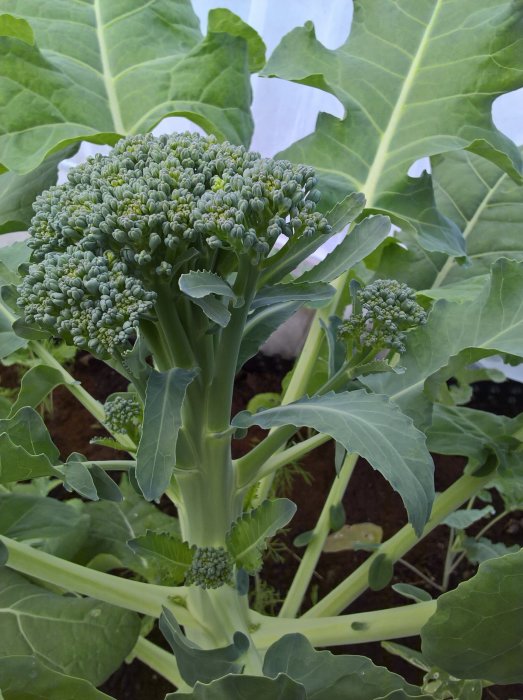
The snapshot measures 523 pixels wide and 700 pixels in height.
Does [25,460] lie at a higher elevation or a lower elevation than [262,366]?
higher

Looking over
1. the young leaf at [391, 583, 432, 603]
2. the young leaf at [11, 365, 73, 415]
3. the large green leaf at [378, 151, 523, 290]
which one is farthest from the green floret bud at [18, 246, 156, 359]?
the large green leaf at [378, 151, 523, 290]

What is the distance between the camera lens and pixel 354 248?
0.54 m

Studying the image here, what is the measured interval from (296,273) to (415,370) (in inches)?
21.8

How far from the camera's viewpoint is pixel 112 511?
0.91 meters

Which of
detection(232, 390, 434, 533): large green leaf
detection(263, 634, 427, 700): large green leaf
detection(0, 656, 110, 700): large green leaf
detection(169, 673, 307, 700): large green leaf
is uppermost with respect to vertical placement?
detection(232, 390, 434, 533): large green leaf

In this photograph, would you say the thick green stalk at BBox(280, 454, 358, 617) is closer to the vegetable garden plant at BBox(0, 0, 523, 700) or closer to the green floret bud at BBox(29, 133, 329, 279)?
the vegetable garden plant at BBox(0, 0, 523, 700)

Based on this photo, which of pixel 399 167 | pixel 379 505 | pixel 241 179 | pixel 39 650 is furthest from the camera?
pixel 379 505

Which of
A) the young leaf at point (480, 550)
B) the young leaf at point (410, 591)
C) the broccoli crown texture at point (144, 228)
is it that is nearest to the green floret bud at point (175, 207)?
the broccoli crown texture at point (144, 228)

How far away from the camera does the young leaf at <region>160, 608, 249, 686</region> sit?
54 cm

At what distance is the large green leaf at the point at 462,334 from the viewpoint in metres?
0.61

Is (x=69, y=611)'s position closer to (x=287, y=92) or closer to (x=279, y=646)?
(x=279, y=646)

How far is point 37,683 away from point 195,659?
124 millimetres

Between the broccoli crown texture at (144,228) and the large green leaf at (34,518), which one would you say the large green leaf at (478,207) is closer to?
the broccoli crown texture at (144,228)

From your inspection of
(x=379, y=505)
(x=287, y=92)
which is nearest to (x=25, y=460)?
(x=379, y=505)
